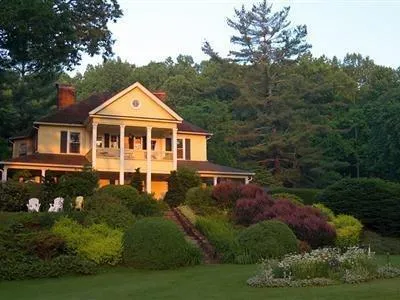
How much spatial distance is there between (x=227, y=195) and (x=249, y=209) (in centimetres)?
315

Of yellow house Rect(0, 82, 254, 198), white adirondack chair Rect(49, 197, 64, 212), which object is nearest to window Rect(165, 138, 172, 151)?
yellow house Rect(0, 82, 254, 198)

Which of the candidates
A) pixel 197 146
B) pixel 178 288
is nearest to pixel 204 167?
pixel 197 146

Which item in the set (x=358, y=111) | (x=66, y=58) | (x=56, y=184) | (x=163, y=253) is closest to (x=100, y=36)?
(x=66, y=58)

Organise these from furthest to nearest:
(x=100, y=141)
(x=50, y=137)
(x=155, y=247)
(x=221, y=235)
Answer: (x=100, y=141) < (x=50, y=137) < (x=221, y=235) < (x=155, y=247)

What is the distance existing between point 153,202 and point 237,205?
Result: 389cm

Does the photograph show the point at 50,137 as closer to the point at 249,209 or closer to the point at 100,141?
the point at 100,141

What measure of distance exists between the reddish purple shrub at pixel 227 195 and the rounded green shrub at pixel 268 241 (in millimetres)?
8718

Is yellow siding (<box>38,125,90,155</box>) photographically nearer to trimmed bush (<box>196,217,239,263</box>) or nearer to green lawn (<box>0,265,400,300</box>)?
trimmed bush (<box>196,217,239,263</box>)

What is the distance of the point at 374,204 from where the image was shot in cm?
2962

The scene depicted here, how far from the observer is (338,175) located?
177ft

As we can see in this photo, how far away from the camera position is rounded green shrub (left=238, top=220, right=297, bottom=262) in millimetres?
20719

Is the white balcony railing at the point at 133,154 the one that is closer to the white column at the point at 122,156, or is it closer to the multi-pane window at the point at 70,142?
the white column at the point at 122,156

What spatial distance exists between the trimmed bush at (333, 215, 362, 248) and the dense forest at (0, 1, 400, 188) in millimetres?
21383

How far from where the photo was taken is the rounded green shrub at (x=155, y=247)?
20.0 m
